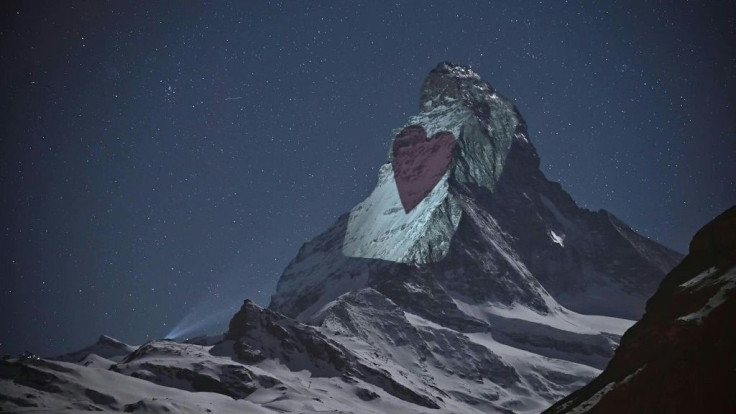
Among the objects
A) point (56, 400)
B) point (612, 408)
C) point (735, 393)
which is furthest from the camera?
point (56, 400)

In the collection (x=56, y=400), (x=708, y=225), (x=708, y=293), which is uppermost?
(x=708, y=225)

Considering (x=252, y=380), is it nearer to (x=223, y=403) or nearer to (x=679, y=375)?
(x=223, y=403)

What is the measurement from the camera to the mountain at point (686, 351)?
37188mm

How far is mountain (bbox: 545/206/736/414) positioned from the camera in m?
37.2

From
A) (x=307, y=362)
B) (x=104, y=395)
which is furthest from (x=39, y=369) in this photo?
(x=307, y=362)

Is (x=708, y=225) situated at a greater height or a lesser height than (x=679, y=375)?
greater

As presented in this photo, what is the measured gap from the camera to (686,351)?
38562 mm

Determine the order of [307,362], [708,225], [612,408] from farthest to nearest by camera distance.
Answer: [307,362] → [708,225] → [612,408]

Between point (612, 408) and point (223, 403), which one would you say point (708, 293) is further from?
point (223, 403)

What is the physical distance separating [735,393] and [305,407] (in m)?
107

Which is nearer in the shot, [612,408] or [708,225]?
[612,408]

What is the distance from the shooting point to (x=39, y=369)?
12394cm

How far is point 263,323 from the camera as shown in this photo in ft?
622

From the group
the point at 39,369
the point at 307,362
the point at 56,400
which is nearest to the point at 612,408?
the point at 56,400
